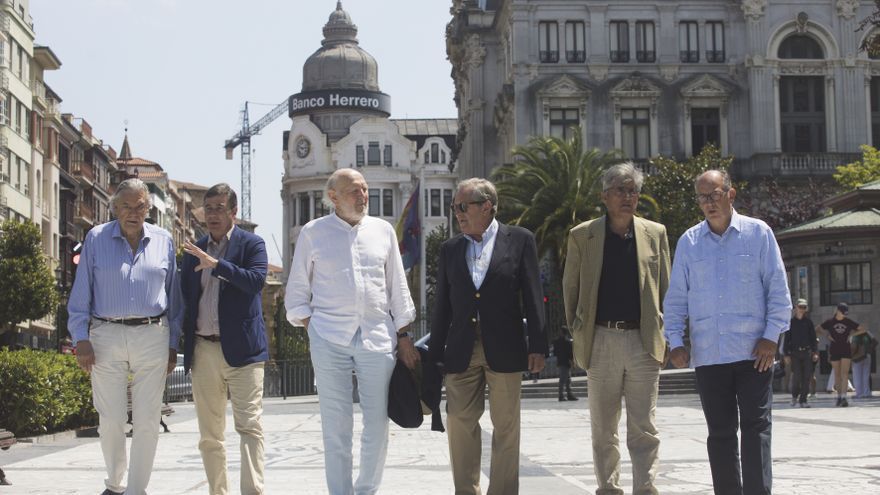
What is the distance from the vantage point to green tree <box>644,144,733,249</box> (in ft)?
169

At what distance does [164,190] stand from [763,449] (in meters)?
119

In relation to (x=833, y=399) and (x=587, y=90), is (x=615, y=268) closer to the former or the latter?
(x=833, y=399)

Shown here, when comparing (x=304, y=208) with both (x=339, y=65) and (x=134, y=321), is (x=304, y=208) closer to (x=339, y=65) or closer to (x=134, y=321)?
(x=339, y=65)

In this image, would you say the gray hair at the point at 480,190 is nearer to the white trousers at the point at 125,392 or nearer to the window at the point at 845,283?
the white trousers at the point at 125,392

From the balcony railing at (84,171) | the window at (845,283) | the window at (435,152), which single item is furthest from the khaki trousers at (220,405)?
the window at (435,152)

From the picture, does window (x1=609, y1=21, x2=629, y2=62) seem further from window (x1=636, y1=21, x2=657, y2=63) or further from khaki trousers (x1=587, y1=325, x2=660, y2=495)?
khaki trousers (x1=587, y1=325, x2=660, y2=495)

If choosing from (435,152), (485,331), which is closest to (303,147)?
(435,152)

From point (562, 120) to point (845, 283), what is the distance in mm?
30820

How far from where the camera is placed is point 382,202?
388ft

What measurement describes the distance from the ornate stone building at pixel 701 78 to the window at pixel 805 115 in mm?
45

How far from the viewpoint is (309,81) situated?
13600 centimetres

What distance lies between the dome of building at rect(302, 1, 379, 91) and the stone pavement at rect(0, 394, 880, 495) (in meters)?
114

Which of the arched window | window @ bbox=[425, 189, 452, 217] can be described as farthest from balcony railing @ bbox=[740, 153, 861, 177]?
window @ bbox=[425, 189, 452, 217]

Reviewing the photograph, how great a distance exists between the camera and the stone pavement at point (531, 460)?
11.1 metres
